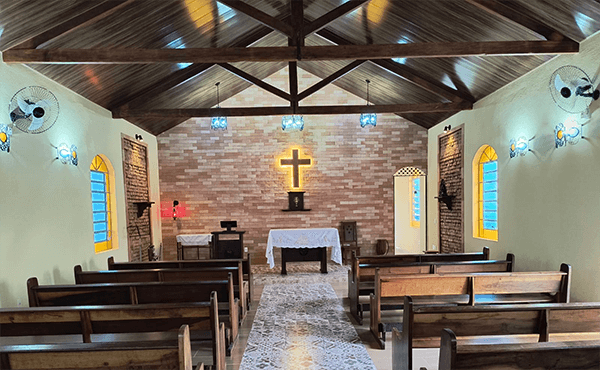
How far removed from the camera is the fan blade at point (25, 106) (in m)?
4.36

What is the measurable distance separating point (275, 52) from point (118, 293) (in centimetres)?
329

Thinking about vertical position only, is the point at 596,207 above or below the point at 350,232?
above

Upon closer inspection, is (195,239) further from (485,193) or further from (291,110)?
(485,193)

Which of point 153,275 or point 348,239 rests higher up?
point 153,275

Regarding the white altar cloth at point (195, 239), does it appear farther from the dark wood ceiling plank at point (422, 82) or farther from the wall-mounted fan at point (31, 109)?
the dark wood ceiling plank at point (422, 82)

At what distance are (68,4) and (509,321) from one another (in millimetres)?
5180

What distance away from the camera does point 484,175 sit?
7.41 metres

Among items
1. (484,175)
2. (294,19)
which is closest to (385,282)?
(294,19)

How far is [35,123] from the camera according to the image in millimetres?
4469

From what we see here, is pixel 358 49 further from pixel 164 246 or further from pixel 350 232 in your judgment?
pixel 164 246

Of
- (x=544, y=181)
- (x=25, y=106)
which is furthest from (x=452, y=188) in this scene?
(x=25, y=106)

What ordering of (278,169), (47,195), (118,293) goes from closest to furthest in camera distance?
(118,293), (47,195), (278,169)

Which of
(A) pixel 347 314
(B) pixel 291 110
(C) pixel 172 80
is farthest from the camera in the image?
(B) pixel 291 110

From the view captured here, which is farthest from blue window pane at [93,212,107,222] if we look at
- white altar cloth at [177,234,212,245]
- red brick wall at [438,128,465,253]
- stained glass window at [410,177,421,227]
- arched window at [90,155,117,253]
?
stained glass window at [410,177,421,227]
